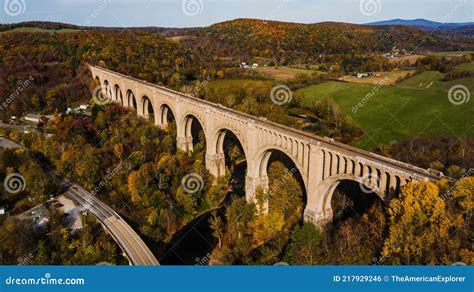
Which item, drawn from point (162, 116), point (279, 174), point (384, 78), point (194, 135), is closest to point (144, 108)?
point (162, 116)

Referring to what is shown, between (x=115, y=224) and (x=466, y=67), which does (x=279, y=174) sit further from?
(x=466, y=67)

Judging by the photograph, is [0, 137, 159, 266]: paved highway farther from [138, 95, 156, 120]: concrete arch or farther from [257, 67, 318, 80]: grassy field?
[257, 67, 318, 80]: grassy field

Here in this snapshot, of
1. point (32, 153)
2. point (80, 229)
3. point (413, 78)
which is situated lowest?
point (80, 229)

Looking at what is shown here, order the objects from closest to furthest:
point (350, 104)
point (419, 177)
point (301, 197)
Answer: point (419, 177) < point (301, 197) < point (350, 104)

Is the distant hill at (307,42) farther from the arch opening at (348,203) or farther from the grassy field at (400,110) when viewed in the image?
the arch opening at (348,203)

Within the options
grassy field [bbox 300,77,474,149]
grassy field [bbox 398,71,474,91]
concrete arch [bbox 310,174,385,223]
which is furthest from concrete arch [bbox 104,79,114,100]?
concrete arch [bbox 310,174,385,223]

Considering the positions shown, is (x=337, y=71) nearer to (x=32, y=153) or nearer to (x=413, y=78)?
(x=413, y=78)

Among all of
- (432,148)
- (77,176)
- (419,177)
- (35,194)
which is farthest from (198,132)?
(419,177)
